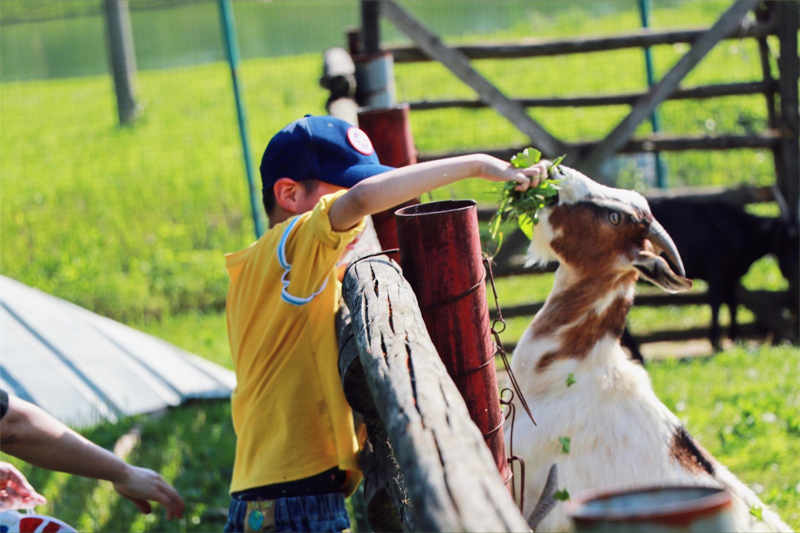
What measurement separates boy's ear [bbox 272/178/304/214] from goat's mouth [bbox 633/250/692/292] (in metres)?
1.03

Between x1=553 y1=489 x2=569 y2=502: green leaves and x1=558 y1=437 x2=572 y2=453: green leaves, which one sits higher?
x1=558 y1=437 x2=572 y2=453: green leaves

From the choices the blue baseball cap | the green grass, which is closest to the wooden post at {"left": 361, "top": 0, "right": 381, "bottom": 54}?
the green grass

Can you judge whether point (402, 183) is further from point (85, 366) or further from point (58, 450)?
point (85, 366)

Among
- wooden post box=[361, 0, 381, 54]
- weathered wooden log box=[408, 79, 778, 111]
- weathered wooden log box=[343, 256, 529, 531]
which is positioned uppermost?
wooden post box=[361, 0, 381, 54]

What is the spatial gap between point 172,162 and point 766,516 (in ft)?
37.9

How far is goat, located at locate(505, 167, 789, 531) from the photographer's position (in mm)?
2879

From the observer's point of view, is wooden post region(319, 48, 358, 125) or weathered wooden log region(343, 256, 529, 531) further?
wooden post region(319, 48, 358, 125)

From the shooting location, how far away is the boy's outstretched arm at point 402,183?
8.06ft

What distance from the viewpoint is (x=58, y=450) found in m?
2.62

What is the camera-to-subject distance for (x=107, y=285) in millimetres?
10594

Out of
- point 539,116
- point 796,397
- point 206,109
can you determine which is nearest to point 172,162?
point 206,109

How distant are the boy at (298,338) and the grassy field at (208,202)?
0.47 meters

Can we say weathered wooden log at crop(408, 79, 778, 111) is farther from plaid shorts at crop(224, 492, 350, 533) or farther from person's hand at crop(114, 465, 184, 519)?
plaid shorts at crop(224, 492, 350, 533)

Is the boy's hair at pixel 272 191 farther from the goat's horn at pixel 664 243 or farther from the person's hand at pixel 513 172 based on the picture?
the goat's horn at pixel 664 243
